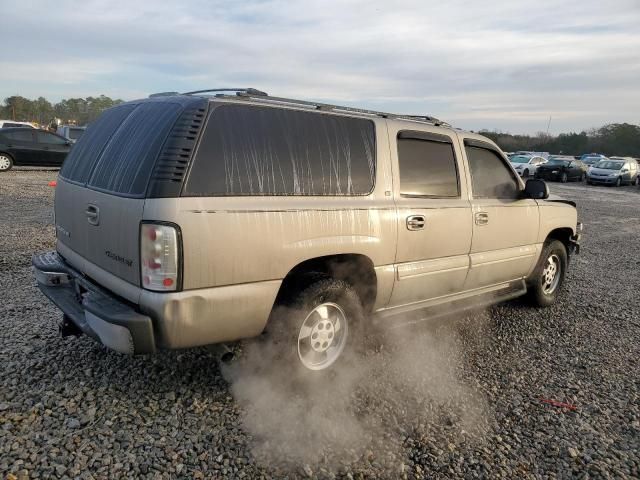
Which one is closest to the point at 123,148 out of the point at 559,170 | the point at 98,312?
the point at 98,312

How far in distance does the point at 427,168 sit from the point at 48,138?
16.2 metres

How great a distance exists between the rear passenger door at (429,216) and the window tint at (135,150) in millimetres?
1669

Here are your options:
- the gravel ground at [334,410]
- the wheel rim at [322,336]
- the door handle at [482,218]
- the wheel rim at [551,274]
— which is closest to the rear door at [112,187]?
the gravel ground at [334,410]

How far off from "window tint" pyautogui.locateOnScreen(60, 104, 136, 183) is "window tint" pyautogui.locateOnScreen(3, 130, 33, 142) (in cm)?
1473

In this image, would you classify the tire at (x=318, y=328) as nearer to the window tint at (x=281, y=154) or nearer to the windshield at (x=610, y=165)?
the window tint at (x=281, y=154)

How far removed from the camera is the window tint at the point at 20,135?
16.0m

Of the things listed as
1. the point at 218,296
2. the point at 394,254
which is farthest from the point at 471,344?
the point at 218,296

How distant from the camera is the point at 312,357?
11.2 ft

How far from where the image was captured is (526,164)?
30062 millimetres

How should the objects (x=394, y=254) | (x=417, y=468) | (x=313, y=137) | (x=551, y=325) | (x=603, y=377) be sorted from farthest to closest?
(x=551, y=325) < (x=603, y=377) < (x=394, y=254) < (x=313, y=137) < (x=417, y=468)

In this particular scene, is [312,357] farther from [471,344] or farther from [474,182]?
[474,182]

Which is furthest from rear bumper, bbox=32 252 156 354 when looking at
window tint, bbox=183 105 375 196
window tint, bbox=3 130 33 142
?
window tint, bbox=3 130 33 142

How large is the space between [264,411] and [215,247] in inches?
43.0

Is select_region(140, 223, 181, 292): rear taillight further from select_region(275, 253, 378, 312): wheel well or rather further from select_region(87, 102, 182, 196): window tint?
select_region(275, 253, 378, 312): wheel well
